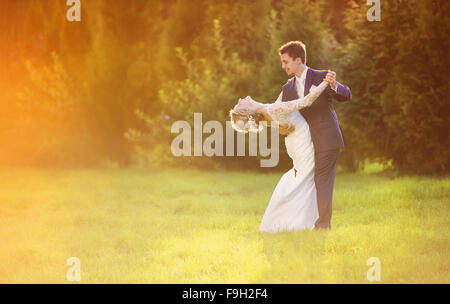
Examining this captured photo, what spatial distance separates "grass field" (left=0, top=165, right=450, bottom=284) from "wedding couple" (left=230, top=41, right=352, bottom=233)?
1.13 ft

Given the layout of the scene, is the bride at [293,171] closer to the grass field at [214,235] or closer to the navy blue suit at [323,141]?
the navy blue suit at [323,141]

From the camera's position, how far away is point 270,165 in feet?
42.6

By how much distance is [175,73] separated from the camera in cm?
1567

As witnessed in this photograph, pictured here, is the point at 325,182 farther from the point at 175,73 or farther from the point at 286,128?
the point at 175,73

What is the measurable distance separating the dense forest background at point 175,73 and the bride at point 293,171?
5.05 m

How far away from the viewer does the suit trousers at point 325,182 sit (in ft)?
20.0

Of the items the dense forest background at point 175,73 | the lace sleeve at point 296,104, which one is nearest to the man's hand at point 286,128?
the lace sleeve at point 296,104

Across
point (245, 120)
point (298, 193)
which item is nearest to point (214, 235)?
point (298, 193)

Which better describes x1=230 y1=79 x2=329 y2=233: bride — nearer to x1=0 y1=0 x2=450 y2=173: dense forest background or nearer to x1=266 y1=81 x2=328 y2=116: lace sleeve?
x1=266 y1=81 x2=328 y2=116: lace sleeve

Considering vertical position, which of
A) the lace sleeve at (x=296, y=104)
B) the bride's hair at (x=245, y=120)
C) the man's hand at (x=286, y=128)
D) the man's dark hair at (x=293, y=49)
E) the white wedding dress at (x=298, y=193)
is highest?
the man's dark hair at (x=293, y=49)

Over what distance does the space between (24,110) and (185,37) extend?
5.87 m

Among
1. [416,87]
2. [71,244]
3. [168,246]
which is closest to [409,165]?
[416,87]
